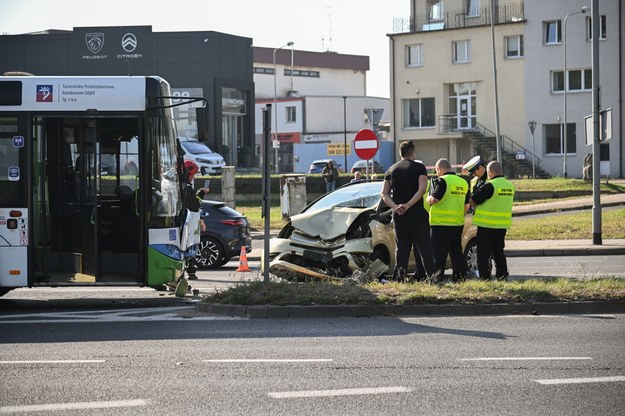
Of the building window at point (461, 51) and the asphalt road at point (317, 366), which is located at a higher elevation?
the building window at point (461, 51)


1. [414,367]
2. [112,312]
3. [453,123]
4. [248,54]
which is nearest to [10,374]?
[414,367]

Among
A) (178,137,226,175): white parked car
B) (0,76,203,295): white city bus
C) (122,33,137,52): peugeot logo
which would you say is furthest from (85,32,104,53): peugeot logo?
(0,76,203,295): white city bus

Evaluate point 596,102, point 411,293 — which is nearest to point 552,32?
point 596,102

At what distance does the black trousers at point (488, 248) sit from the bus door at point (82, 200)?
486 cm

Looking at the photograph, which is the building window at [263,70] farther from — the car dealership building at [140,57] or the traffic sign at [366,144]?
the traffic sign at [366,144]

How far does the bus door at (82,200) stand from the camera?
47.8ft

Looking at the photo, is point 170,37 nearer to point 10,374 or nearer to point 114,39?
point 114,39

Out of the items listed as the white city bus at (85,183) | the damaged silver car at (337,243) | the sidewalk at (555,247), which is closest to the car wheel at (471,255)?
the damaged silver car at (337,243)

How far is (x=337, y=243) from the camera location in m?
16.0

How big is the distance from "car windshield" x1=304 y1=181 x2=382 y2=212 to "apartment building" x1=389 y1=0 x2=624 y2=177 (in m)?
42.4

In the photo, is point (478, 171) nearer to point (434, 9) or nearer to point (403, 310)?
point (403, 310)

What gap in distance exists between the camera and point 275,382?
Answer: 8617mm

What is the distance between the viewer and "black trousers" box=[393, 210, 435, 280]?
48.3ft

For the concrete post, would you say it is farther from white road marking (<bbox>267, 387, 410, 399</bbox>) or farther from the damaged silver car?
white road marking (<bbox>267, 387, 410, 399</bbox>)
